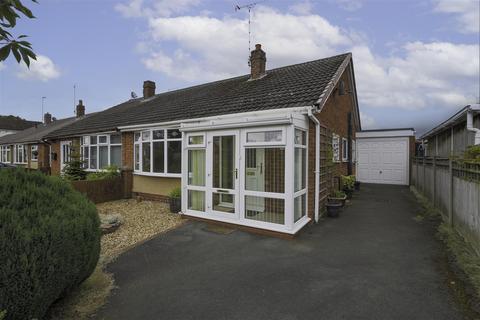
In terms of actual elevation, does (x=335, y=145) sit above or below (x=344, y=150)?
above

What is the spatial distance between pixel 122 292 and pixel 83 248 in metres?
0.93

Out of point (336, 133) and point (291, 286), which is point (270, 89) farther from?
point (291, 286)

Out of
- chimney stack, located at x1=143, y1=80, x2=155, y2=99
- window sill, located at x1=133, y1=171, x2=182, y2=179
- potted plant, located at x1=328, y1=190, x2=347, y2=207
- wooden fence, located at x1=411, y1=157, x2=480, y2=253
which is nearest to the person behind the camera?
wooden fence, located at x1=411, y1=157, x2=480, y2=253

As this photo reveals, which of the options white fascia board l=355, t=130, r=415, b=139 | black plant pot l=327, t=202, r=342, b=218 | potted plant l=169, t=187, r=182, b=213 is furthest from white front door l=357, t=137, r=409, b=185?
potted plant l=169, t=187, r=182, b=213

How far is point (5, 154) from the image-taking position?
2719 cm

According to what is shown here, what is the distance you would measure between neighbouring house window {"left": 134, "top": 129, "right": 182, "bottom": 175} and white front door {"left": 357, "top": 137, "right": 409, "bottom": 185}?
11823 millimetres

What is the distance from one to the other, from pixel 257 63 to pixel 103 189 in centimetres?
780

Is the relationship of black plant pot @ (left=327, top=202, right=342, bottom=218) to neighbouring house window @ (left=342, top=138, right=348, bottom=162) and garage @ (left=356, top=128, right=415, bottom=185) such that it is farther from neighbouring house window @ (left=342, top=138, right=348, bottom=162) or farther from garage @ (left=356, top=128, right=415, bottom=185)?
garage @ (left=356, top=128, right=415, bottom=185)

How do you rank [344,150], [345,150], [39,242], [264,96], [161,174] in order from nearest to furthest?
[39,242], [264,96], [161,174], [344,150], [345,150]

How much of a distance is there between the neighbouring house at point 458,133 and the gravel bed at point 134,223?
7.20 m

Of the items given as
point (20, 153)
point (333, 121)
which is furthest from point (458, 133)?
point (20, 153)

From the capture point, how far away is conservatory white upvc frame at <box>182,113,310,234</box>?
5.79 metres

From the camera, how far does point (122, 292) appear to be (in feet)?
12.3

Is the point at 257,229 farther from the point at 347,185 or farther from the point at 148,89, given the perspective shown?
the point at 148,89
